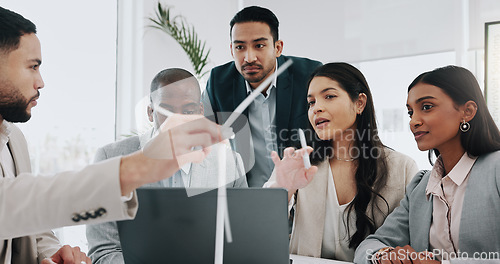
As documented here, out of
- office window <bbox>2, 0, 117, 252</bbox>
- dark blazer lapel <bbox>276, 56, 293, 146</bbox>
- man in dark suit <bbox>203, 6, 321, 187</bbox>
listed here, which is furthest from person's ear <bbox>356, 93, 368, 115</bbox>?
office window <bbox>2, 0, 117, 252</bbox>

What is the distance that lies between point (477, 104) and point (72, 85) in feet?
8.89

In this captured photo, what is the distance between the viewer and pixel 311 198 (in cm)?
195

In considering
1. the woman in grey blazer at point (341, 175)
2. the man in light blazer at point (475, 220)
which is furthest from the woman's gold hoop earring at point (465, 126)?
the woman in grey blazer at point (341, 175)

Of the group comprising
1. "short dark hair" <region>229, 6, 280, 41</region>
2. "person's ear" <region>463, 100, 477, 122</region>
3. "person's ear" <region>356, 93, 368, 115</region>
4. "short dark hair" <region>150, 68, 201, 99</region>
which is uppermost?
"short dark hair" <region>229, 6, 280, 41</region>

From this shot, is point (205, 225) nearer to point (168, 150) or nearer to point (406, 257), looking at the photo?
point (168, 150)

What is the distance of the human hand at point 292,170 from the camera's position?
5.43 ft

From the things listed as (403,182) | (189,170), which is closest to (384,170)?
(403,182)

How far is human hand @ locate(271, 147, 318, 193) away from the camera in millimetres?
1654

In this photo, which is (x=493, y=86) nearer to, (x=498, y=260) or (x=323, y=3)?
(x=323, y=3)

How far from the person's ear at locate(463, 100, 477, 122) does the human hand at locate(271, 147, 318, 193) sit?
1.99 ft

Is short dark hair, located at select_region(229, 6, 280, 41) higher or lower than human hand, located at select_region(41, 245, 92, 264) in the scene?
higher

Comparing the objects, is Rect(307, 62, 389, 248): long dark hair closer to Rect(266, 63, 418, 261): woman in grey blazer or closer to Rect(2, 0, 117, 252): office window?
Rect(266, 63, 418, 261): woman in grey blazer

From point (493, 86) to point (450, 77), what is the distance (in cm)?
162

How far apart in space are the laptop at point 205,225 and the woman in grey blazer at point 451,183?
2.18 feet
